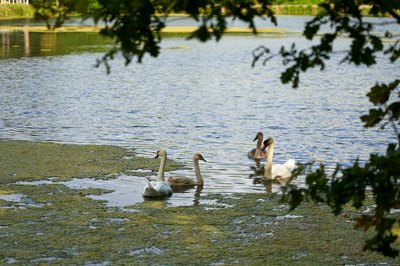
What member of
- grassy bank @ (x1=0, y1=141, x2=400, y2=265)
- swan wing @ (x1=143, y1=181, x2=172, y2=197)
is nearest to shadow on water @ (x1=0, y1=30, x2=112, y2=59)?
swan wing @ (x1=143, y1=181, x2=172, y2=197)

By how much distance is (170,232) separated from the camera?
33.3ft

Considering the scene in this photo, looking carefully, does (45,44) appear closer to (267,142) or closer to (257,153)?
(257,153)

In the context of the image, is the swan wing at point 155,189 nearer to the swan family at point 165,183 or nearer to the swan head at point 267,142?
the swan family at point 165,183

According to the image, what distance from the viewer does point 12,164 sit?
14.8 m

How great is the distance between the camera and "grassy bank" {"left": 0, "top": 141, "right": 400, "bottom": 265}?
29.7 ft

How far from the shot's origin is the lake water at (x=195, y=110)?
17375 millimetres

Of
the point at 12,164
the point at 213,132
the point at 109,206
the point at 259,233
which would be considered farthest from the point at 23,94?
the point at 259,233

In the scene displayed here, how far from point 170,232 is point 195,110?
48.7ft

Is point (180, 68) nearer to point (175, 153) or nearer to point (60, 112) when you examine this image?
point (60, 112)

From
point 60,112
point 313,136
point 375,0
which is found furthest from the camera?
point 60,112

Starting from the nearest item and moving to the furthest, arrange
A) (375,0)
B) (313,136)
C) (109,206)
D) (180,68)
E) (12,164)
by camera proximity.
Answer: (375,0)
(109,206)
(12,164)
(313,136)
(180,68)

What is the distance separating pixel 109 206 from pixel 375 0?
667 centimetres

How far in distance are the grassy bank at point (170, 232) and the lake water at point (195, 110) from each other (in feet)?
3.32

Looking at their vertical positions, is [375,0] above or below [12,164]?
above
